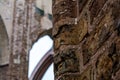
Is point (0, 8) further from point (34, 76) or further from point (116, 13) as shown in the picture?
point (116, 13)

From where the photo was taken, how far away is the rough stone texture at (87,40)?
1.66 meters

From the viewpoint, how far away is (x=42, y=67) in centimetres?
733

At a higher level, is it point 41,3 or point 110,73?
point 110,73

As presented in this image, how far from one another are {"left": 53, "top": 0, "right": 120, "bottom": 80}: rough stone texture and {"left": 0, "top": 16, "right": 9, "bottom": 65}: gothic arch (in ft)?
40.9

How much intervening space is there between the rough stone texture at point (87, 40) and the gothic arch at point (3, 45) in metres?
12.5

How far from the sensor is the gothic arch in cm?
1483

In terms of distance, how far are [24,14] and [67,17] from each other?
12910 mm

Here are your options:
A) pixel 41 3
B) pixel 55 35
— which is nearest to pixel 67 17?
pixel 55 35

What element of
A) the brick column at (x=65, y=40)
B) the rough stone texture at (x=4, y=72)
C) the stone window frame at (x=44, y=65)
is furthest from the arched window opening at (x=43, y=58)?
the rough stone texture at (x=4, y=72)

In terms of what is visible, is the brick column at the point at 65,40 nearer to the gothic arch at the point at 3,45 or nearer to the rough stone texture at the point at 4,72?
the rough stone texture at the point at 4,72

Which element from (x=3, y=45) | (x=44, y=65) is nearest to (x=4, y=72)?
(x=3, y=45)

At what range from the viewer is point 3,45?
1541cm

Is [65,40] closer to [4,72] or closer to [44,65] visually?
[44,65]

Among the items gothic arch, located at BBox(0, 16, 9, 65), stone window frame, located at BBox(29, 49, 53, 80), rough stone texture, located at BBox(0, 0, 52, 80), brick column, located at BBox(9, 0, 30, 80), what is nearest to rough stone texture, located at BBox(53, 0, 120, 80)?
stone window frame, located at BBox(29, 49, 53, 80)
